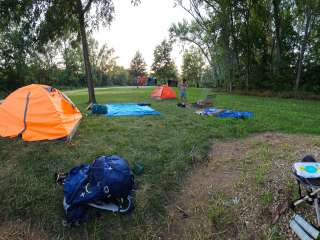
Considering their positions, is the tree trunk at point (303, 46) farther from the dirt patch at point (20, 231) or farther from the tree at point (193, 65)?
the tree at point (193, 65)

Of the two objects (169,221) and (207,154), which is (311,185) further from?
(207,154)

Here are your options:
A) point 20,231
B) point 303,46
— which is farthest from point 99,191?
point 303,46

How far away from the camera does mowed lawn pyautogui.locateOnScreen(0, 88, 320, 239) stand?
3016 millimetres

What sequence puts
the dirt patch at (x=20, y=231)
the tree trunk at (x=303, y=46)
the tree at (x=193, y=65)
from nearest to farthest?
the dirt patch at (x=20, y=231) < the tree trunk at (x=303, y=46) < the tree at (x=193, y=65)

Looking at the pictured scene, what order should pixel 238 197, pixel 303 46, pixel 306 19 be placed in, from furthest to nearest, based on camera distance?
pixel 303 46, pixel 306 19, pixel 238 197

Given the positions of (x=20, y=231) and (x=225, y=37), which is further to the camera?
(x=225, y=37)

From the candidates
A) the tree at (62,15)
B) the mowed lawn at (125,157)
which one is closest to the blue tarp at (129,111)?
the mowed lawn at (125,157)

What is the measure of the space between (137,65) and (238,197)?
159 feet

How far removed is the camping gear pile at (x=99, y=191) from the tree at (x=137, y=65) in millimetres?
47739

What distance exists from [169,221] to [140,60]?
4902cm

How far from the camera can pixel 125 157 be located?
451 cm

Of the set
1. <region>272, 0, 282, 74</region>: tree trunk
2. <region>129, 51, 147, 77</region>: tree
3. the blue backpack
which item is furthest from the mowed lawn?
<region>129, 51, 147, 77</region>: tree

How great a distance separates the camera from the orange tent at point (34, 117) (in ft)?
16.9

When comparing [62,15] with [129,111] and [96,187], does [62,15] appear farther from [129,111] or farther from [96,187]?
[96,187]
